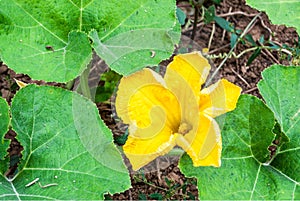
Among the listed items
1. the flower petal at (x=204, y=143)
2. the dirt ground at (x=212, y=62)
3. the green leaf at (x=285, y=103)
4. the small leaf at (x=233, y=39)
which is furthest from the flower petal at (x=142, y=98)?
the small leaf at (x=233, y=39)

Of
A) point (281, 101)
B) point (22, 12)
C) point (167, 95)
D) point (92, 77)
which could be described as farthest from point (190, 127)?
point (92, 77)

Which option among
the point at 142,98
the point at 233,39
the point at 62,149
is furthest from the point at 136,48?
the point at 233,39

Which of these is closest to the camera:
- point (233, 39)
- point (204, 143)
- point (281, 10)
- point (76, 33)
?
point (204, 143)

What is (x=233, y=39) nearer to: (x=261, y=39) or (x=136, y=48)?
(x=261, y=39)

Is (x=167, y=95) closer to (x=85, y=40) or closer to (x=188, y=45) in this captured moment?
(x=85, y=40)

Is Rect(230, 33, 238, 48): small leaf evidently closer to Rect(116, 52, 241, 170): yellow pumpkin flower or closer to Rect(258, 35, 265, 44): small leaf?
Rect(258, 35, 265, 44): small leaf

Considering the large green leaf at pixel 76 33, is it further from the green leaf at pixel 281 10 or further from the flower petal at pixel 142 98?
the green leaf at pixel 281 10
